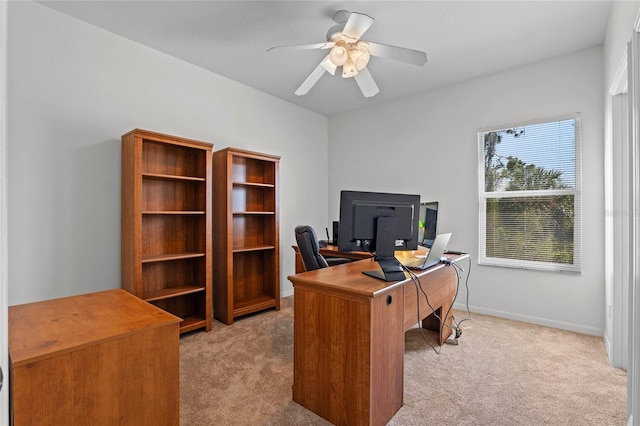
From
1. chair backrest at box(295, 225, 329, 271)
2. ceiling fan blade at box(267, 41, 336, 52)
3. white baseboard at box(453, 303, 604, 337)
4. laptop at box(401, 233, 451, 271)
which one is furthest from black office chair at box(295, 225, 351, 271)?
white baseboard at box(453, 303, 604, 337)

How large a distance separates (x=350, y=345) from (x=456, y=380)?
1.05 metres

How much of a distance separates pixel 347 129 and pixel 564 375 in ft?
12.5

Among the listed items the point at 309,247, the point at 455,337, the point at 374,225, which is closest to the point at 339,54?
the point at 374,225

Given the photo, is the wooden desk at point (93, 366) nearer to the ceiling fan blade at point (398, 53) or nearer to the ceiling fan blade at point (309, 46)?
the ceiling fan blade at point (309, 46)

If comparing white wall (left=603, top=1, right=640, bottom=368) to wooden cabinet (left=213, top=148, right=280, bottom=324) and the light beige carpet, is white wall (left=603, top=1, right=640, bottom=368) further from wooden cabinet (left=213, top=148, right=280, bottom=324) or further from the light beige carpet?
wooden cabinet (left=213, top=148, right=280, bottom=324)

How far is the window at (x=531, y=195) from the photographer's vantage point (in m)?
3.03

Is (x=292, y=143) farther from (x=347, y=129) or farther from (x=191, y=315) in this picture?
(x=191, y=315)

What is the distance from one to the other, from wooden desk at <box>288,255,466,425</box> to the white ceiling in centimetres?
207

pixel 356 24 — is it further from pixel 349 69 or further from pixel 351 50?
pixel 349 69

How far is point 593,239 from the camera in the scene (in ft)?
9.47

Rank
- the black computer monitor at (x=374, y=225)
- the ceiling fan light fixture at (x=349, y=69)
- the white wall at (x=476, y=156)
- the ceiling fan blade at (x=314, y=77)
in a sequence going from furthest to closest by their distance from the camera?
the white wall at (x=476, y=156) < the ceiling fan blade at (x=314, y=77) < the ceiling fan light fixture at (x=349, y=69) < the black computer monitor at (x=374, y=225)

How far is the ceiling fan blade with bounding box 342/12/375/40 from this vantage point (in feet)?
6.38

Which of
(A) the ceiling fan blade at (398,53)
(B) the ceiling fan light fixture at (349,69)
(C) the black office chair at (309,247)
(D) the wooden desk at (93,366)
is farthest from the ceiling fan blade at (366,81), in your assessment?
(D) the wooden desk at (93,366)

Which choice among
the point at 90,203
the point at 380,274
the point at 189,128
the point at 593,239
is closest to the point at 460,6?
the point at 380,274
